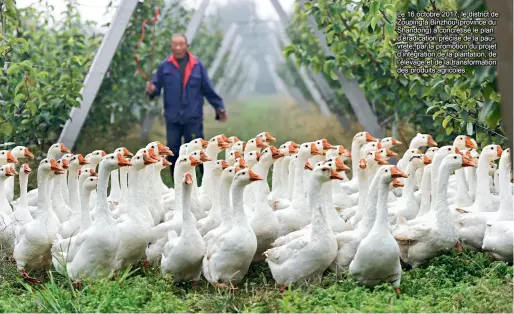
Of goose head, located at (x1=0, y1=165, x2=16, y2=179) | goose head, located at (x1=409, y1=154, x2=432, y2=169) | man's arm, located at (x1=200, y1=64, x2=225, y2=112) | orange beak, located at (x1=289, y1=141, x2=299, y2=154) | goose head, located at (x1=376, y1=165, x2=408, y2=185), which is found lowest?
goose head, located at (x1=409, y1=154, x2=432, y2=169)

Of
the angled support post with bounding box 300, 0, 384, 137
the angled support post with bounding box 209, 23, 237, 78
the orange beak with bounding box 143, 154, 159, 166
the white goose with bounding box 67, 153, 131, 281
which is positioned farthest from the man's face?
the angled support post with bounding box 209, 23, 237, 78

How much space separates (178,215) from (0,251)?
164 cm

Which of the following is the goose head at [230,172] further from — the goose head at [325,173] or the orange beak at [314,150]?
the orange beak at [314,150]

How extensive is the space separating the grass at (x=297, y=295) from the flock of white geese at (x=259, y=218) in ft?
0.46

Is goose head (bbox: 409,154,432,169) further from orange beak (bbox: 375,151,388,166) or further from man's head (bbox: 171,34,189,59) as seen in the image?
man's head (bbox: 171,34,189,59)

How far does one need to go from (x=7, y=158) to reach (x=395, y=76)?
182 inches

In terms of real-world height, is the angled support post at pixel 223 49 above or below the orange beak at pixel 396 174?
above

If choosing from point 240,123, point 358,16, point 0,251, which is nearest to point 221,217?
point 0,251

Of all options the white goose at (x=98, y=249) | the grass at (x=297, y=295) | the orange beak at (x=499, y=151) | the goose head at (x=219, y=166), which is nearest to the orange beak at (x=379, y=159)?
the orange beak at (x=499, y=151)

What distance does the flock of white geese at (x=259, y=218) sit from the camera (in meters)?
6.18

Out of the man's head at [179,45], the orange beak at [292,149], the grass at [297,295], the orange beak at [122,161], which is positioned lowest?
the grass at [297,295]

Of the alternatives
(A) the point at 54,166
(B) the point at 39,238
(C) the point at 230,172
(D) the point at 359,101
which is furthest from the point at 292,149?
(D) the point at 359,101

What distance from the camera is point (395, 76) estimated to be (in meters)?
10.0

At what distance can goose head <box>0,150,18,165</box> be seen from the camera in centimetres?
789
